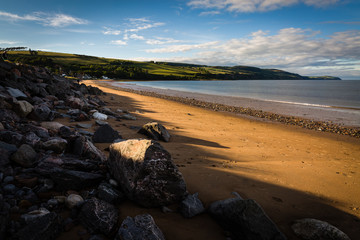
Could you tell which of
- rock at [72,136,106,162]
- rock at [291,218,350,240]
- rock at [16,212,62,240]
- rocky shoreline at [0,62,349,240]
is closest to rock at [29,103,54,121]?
rocky shoreline at [0,62,349,240]

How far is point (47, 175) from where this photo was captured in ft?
12.9

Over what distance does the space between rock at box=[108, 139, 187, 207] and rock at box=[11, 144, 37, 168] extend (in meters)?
1.98

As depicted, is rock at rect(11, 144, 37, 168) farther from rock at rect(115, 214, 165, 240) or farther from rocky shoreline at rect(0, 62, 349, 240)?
rock at rect(115, 214, 165, 240)

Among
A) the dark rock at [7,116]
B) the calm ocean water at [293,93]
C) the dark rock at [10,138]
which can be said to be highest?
the calm ocean water at [293,93]

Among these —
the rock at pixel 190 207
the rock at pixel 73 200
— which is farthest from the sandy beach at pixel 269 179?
the rock at pixel 73 200

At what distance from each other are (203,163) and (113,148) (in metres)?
3.32

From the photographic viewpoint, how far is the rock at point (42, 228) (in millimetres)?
2643

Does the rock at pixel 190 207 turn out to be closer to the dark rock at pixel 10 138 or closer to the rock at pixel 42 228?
the rock at pixel 42 228

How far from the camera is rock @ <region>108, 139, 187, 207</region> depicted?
3789mm

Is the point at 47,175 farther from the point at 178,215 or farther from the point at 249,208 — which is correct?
the point at 249,208

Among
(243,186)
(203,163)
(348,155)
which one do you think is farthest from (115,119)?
(348,155)

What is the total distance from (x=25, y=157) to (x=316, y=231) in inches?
241

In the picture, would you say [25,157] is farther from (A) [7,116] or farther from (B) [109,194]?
(A) [7,116]

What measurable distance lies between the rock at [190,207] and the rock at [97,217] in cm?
131
